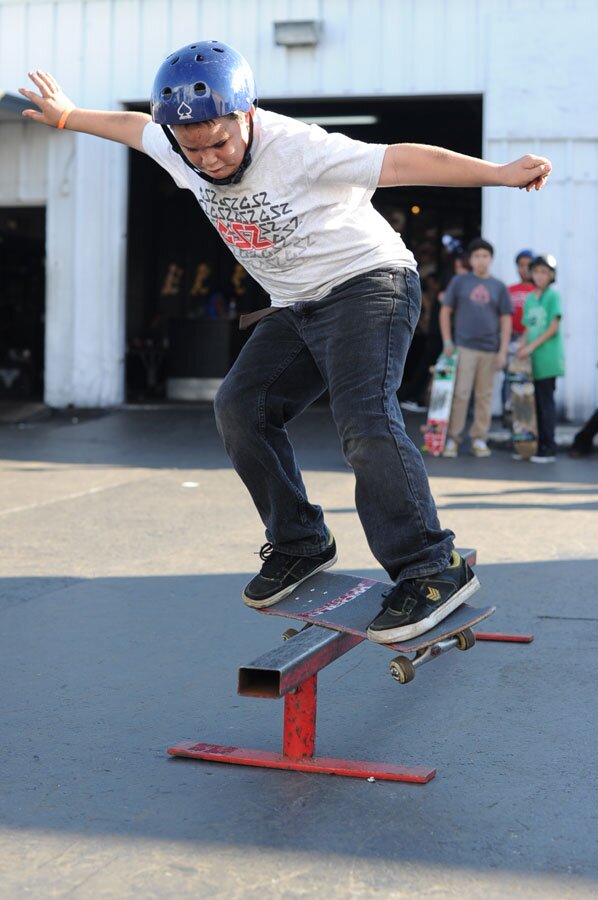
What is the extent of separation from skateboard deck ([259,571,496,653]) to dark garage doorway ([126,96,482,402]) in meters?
17.0

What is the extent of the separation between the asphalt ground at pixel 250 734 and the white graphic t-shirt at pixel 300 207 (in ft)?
4.76

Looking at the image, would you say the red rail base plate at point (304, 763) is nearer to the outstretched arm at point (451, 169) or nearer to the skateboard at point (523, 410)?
the outstretched arm at point (451, 169)

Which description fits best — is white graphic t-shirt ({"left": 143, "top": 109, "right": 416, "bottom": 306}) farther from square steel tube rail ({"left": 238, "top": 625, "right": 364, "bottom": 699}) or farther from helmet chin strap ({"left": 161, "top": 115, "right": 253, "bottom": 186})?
square steel tube rail ({"left": 238, "top": 625, "right": 364, "bottom": 699})

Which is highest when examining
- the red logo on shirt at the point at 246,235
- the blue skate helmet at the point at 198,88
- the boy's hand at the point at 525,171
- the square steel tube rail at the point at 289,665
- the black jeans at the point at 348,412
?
the blue skate helmet at the point at 198,88

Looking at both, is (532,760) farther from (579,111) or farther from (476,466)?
(579,111)

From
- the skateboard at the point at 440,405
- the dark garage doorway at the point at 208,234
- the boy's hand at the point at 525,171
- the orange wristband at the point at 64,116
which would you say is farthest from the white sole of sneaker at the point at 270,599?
the dark garage doorway at the point at 208,234

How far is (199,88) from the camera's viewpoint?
3650mm

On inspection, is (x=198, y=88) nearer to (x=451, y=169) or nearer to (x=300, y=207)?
(x=300, y=207)

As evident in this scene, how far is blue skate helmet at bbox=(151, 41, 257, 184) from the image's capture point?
3.65 meters

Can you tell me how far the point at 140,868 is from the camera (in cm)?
284

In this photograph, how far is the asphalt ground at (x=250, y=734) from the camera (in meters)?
2.85

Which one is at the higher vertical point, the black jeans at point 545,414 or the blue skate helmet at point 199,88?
the blue skate helmet at point 199,88

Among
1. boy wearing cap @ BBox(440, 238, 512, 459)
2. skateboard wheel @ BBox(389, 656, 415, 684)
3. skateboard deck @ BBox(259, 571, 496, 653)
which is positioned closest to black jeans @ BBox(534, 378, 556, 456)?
boy wearing cap @ BBox(440, 238, 512, 459)

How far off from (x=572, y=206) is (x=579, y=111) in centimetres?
117
